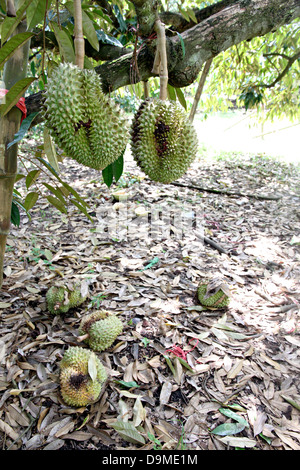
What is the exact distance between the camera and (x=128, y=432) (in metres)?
1.26

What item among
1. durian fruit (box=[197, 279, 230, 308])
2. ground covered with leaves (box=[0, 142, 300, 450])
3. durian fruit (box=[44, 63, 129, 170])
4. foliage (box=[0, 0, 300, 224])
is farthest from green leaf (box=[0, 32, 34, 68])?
durian fruit (box=[197, 279, 230, 308])

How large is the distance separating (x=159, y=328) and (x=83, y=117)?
1.26 meters

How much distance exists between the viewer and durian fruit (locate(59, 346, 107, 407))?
1.31 meters

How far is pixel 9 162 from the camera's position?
3.94ft

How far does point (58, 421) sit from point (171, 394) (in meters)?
0.50

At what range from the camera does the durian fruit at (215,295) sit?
1.89m

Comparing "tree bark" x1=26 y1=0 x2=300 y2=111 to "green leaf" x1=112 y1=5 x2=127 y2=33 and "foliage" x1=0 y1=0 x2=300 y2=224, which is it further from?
"green leaf" x1=112 y1=5 x2=127 y2=33

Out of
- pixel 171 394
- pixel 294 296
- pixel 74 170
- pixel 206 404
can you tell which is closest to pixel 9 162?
pixel 171 394

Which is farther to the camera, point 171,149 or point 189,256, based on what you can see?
point 189,256

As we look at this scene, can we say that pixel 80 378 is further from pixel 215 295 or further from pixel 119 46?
pixel 119 46

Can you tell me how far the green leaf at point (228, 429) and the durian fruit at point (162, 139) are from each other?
1.03m

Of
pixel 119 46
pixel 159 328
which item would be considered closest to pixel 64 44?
pixel 119 46

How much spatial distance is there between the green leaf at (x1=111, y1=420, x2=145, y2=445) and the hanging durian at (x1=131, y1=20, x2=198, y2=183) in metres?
0.99

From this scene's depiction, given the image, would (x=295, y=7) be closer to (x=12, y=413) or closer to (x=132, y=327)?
(x=132, y=327)
